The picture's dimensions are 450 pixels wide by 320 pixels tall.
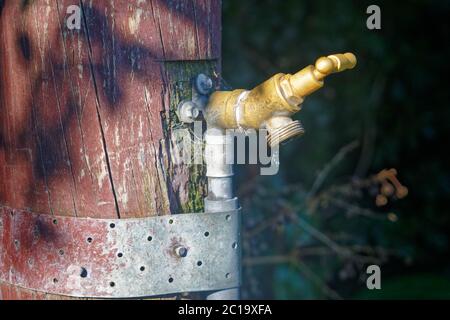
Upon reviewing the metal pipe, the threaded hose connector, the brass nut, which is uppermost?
the brass nut

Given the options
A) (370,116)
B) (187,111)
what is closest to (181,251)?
(187,111)

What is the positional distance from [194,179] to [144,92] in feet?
0.88

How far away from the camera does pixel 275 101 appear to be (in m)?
1.65

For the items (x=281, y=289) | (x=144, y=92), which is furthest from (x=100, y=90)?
(x=281, y=289)

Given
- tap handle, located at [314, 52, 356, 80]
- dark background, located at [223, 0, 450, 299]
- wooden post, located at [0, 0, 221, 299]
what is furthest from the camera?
dark background, located at [223, 0, 450, 299]

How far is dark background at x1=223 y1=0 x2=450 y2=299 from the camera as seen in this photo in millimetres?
4062

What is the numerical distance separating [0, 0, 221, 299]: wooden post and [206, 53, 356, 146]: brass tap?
10 cm

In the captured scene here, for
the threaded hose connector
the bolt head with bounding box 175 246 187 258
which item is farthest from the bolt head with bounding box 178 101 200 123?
the bolt head with bounding box 175 246 187 258

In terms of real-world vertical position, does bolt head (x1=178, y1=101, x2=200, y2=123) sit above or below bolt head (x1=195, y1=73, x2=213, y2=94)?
below

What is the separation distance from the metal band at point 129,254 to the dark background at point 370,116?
213 centimetres

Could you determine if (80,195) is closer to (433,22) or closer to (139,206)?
(139,206)

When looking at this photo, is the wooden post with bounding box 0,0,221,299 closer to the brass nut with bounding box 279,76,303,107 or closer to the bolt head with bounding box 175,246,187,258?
the bolt head with bounding box 175,246,187,258

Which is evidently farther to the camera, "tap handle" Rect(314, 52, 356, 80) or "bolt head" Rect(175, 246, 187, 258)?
"bolt head" Rect(175, 246, 187, 258)

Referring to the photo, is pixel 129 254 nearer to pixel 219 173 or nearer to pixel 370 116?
pixel 219 173
